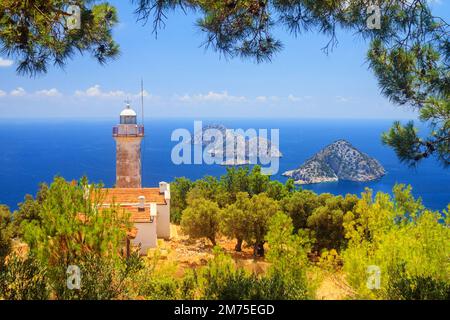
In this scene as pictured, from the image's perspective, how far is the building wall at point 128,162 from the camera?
27.9 meters

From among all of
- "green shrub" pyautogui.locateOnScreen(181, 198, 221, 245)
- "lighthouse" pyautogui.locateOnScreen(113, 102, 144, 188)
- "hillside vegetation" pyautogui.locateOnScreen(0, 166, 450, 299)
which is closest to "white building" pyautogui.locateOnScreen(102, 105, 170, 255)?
"lighthouse" pyautogui.locateOnScreen(113, 102, 144, 188)

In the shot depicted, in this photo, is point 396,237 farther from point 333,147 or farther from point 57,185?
point 333,147

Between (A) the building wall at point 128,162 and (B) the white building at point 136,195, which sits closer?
(B) the white building at point 136,195

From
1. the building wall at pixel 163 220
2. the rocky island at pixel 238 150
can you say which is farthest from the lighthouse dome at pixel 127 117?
the rocky island at pixel 238 150

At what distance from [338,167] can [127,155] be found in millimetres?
82769

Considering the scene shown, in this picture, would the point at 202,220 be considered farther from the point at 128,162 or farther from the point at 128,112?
the point at 128,112

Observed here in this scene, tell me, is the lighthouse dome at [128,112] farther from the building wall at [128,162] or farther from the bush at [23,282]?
the bush at [23,282]

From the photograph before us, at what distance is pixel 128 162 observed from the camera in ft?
92.2

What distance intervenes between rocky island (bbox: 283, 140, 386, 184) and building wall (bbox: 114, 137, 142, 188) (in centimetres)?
6677

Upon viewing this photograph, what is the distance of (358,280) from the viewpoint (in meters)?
8.22

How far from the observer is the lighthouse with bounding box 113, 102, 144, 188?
2794 cm

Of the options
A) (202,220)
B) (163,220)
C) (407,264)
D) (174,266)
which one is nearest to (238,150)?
(163,220)

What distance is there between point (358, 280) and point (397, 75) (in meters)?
3.74
